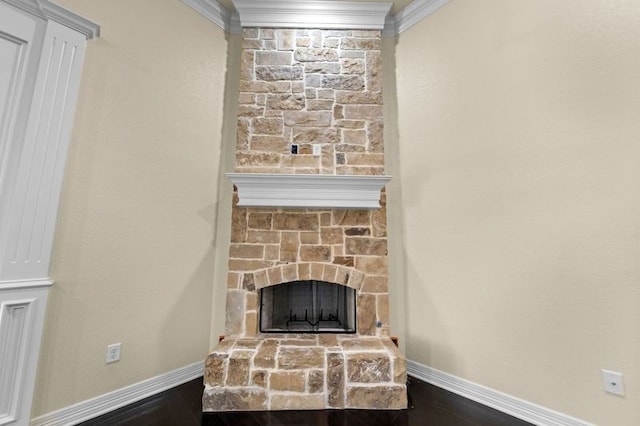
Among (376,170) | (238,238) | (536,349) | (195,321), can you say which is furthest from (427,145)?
(195,321)

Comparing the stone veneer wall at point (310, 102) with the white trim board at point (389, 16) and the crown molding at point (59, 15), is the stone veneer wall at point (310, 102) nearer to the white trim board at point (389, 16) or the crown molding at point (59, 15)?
the white trim board at point (389, 16)

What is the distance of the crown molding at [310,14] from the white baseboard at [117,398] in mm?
3218

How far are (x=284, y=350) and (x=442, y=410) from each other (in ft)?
3.88

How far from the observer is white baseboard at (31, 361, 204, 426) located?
1.64m

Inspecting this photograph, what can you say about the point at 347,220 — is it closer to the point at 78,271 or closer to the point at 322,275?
A: the point at 322,275

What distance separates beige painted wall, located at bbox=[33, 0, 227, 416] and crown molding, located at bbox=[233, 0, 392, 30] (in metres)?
0.47

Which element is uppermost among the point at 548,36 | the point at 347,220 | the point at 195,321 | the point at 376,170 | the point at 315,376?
the point at 548,36

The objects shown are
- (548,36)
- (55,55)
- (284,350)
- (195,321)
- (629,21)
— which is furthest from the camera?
(195,321)

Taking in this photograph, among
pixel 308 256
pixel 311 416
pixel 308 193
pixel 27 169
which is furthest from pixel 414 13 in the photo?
pixel 311 416

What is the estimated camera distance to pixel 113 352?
190 centimetres

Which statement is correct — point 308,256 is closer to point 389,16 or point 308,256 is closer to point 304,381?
point 304,381

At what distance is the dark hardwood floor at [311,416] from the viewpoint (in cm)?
176

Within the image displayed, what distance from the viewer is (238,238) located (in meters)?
2.47

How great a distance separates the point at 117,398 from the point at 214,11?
3.36 meters
